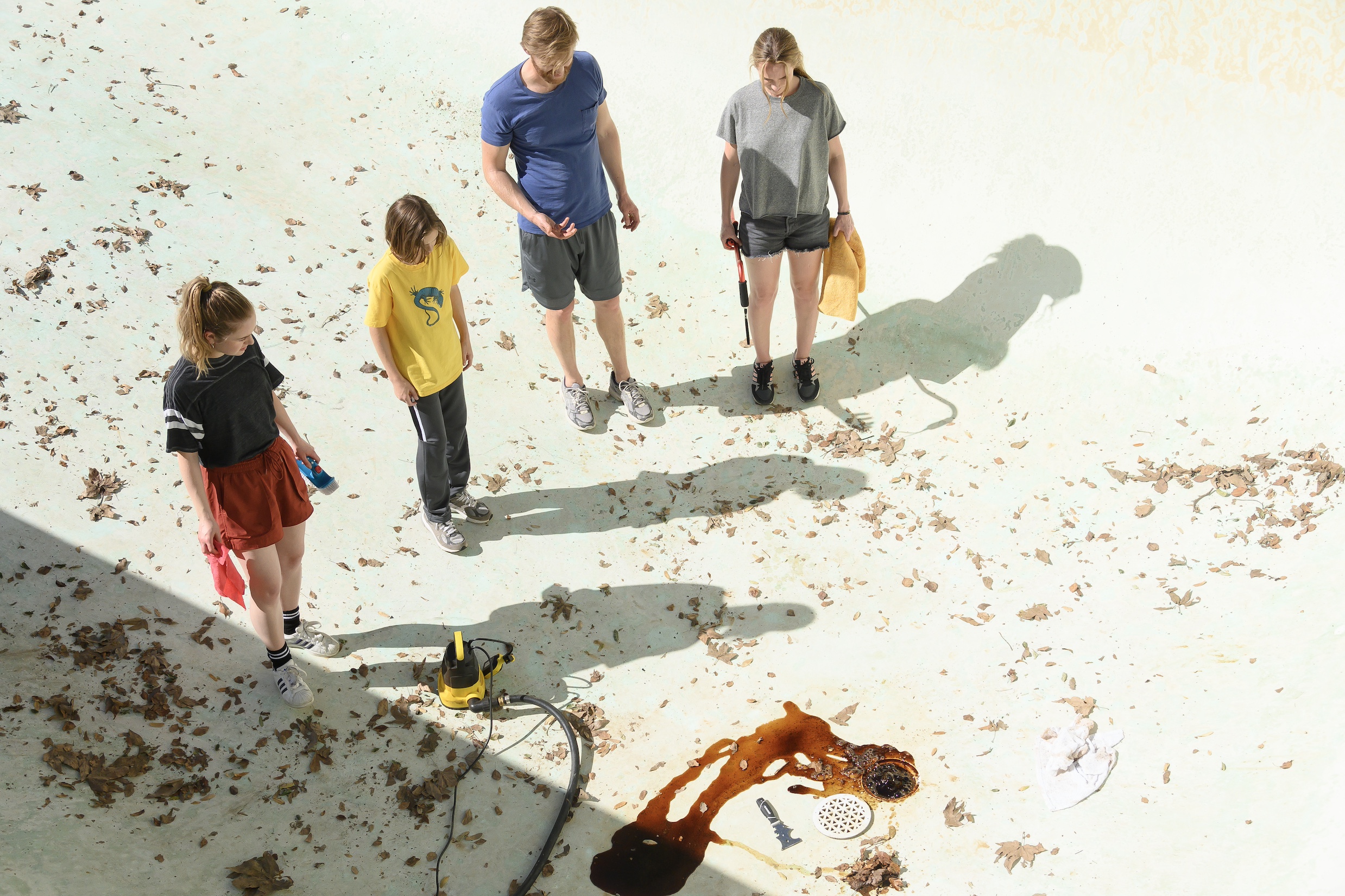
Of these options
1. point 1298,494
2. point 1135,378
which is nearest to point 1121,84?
point 1135,378

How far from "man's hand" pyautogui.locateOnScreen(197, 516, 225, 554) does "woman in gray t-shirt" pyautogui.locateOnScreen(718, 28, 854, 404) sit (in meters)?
2.91

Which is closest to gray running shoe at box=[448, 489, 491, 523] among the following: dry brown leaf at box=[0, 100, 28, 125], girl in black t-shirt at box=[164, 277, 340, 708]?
girl in black t-shirt at box=[164, 277, 340, 708]

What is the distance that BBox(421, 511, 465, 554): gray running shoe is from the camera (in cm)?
450

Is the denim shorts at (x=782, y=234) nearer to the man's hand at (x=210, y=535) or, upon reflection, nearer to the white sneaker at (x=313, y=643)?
the white sneaker at (x=313, y=643)

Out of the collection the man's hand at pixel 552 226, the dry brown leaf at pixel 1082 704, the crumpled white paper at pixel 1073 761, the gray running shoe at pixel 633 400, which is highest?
the man's hand at pixel 552 226

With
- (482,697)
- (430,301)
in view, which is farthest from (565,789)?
(430,301)

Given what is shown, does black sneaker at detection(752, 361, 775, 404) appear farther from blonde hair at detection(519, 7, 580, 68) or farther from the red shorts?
the red shorts

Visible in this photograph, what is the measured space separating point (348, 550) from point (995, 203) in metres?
4.50

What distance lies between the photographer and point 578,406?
5.20m

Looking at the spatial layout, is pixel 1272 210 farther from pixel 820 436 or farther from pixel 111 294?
pixel 111 294

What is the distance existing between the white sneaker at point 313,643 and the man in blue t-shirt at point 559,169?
1956 mm

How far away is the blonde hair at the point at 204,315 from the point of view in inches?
112

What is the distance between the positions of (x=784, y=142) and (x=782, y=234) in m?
0.50

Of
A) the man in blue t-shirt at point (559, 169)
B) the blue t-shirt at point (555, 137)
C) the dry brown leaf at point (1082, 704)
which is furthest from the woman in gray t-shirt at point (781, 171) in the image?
the dry brown leaf at point (1082, 704)
